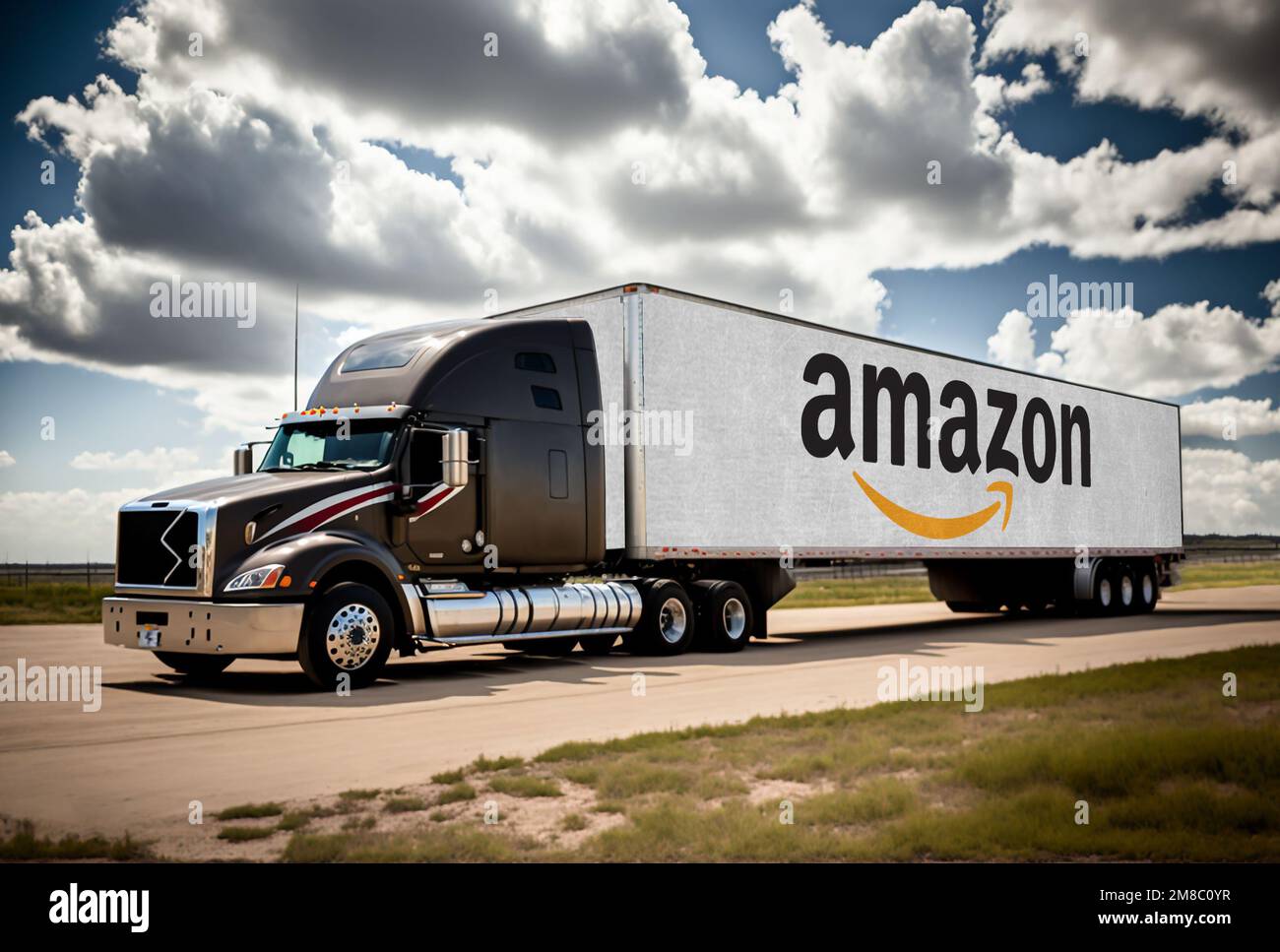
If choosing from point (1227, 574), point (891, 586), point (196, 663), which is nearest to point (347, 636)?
point (196, 663)

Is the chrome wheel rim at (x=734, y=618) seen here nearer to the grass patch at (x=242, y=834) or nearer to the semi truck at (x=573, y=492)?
the semi truck at (x=573, y=492)

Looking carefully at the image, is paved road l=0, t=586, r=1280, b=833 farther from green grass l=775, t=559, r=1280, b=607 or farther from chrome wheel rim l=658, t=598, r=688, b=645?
green grass l=775, t=559, r=1280, b=607

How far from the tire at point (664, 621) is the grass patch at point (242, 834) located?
33.3 ft

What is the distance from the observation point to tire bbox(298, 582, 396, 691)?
11.6 m

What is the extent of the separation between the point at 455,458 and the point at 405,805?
21.0 feet

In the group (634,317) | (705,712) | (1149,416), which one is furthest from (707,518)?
(1149,416)

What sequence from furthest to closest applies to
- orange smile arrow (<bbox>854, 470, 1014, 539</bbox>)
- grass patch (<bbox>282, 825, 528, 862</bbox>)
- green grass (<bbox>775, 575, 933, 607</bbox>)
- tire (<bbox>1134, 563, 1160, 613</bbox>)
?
green grass (<bbox>775, 575, 933, 607</bbox>) → tire (<bbox>1134, 563, 1160, 613</bbox>) → orange smile arrow (<bbox>854, 470, 1014, 539</bbox>) → grass patch (<bbox>282, 825, 528, 862</bbox>)

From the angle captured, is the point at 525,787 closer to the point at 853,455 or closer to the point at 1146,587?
the point at 853,455

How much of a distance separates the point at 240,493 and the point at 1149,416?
23.4 meters

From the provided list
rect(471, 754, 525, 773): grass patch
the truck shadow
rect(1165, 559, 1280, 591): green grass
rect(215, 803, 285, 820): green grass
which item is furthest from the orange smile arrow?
rect(1165, 559, 1280, 591): green grass

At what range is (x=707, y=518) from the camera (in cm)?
1630

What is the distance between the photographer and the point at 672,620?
640 inches

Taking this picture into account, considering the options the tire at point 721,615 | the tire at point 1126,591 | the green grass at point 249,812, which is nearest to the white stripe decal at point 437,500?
the tire at point 721,615

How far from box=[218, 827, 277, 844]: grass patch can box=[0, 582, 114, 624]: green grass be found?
1816cm
